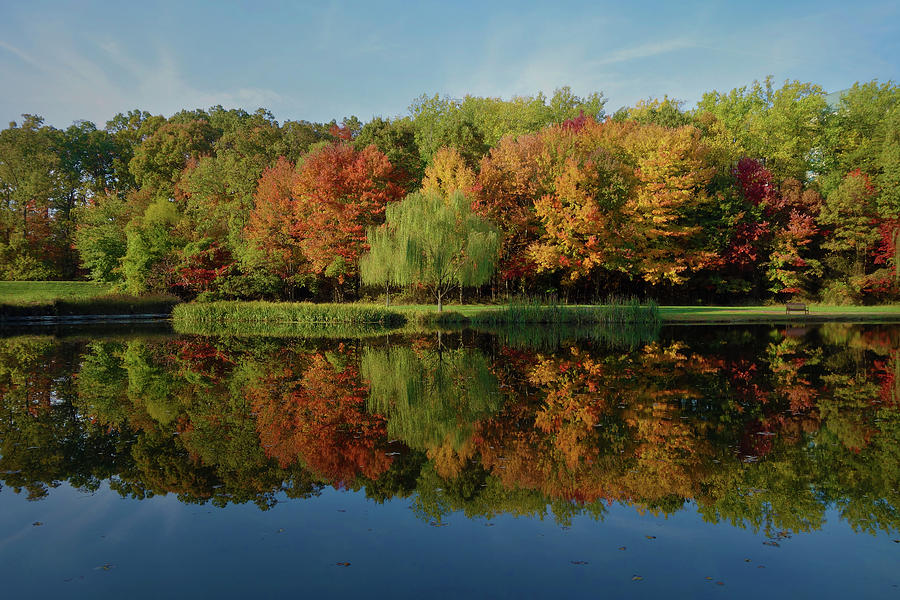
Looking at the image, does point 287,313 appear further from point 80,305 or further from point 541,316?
point 80,305

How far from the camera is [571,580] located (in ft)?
14.5

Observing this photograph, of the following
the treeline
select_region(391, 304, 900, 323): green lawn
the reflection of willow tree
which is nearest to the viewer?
the reflection of willow tree

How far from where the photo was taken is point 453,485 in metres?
6.41

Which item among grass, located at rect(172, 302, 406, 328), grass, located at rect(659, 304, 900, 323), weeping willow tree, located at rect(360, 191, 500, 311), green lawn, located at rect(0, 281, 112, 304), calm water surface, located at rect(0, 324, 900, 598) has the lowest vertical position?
grass, located at rect(659, 304, 900, 323)

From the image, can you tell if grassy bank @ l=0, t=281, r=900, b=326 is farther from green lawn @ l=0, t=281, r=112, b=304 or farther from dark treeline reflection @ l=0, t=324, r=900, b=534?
dark treeline reflection @ l=0, t=324, r=900, b=534

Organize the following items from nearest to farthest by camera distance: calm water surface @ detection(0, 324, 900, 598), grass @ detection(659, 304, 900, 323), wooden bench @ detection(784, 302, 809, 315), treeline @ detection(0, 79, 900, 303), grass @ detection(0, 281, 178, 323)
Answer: calm water surface @ detection(0, 324, 900, 598), grass @ detection(659, 304, 900, 323), grass @ detection(0, 281, 178, 323), wooden bench @ detection(784, 302, 809, 315), treeline @ detection(0, 79, 900, 303)

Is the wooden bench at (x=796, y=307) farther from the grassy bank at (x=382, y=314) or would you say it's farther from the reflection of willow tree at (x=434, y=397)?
the reflection of willow tree at (x=434, y=397)

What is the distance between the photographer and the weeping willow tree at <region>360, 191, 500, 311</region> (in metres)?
27.1

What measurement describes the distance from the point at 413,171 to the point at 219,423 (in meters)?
35.4

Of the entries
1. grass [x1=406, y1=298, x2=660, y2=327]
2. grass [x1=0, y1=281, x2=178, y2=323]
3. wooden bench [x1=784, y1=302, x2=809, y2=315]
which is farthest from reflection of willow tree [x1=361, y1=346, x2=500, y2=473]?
grass [x1=0, y1=281, x2=178, y2=323]

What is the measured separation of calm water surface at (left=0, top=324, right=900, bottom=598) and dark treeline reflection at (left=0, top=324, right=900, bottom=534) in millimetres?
45

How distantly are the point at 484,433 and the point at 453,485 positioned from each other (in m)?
1.92

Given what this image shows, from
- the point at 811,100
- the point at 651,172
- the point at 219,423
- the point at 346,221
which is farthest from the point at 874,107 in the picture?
the point at 219,423

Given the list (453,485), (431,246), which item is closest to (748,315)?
(431,246)
